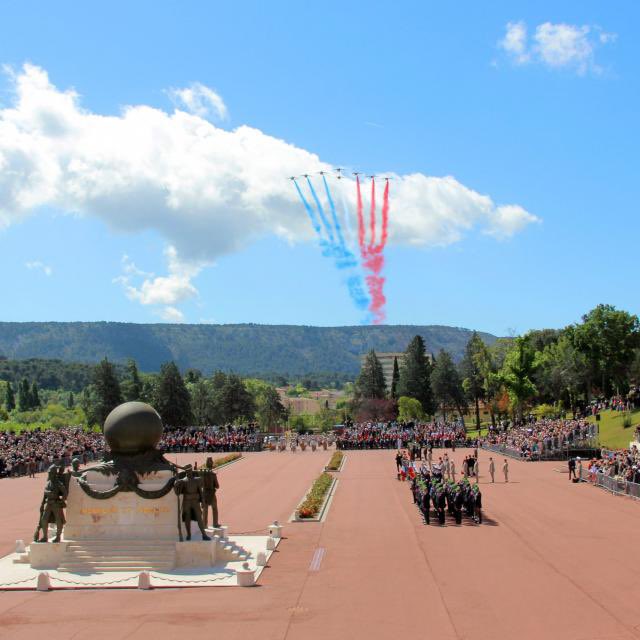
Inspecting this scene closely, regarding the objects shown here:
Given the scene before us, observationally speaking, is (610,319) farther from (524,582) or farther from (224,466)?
(524,582)

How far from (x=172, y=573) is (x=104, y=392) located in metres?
76.5

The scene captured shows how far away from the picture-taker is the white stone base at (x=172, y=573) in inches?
703

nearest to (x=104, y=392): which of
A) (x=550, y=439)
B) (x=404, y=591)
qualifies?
(x=550, y=439)

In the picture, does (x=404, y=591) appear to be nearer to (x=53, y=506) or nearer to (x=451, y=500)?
(x=53, y=506)

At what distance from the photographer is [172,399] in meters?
92.8

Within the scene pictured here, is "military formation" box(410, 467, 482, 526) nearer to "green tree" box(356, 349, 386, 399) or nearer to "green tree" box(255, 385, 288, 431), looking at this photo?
"green tree" box(356, 349, 386, 399)

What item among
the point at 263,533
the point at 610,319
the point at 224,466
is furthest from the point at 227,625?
the point at 610,319

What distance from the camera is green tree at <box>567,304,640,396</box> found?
78562 mm

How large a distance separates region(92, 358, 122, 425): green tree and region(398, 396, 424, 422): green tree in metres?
32.8

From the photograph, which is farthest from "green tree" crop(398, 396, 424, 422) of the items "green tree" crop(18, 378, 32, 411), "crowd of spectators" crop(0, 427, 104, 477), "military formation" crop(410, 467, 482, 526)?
"green tree" crop(18, 378, 32, 411)

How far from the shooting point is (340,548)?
70.6 ft

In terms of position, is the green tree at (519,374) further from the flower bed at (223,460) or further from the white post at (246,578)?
the white post at (246,578)

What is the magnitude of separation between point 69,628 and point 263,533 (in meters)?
10.3

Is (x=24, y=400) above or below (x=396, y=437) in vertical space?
above
